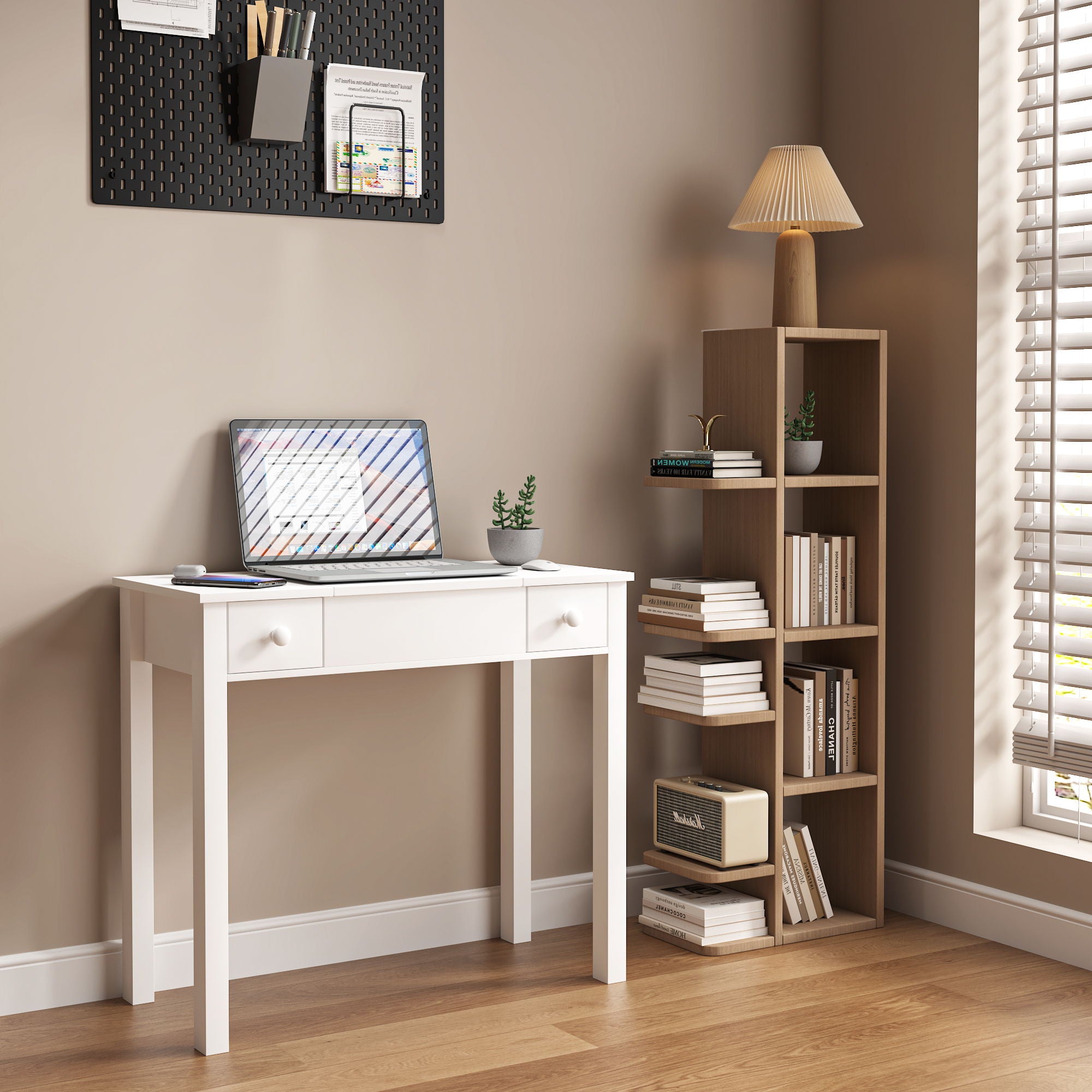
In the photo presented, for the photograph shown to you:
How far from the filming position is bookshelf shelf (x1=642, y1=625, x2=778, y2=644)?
9.82 feet

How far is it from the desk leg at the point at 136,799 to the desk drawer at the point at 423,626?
43 cm

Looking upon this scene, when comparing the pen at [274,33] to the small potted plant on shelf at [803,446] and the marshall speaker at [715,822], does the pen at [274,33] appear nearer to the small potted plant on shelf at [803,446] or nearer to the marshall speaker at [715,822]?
the small potted plant on shelf at [803,446]

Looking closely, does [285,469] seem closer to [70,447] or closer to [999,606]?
[70,447]

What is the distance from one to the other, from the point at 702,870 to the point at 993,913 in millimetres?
664

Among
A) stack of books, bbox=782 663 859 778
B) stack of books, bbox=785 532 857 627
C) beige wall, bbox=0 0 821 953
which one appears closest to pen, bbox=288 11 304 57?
beige wall, bbox=0 0 821 953

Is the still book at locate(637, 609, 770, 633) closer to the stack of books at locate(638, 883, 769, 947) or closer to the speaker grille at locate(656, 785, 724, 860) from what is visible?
the speaker grille at locate(656, 785, 724, 860)

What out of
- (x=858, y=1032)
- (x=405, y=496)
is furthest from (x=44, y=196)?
(x=858, y=1032)

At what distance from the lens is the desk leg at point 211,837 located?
2.38 meters

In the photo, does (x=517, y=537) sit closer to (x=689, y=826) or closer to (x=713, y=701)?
(x=713, y=701)

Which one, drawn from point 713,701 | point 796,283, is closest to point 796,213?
point 796,283

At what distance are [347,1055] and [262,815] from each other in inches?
23.7

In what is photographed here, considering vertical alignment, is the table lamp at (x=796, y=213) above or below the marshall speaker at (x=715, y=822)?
above

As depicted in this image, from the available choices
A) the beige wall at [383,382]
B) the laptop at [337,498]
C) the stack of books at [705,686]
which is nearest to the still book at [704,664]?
the stack of books at [705,686]

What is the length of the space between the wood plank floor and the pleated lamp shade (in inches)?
62.8
